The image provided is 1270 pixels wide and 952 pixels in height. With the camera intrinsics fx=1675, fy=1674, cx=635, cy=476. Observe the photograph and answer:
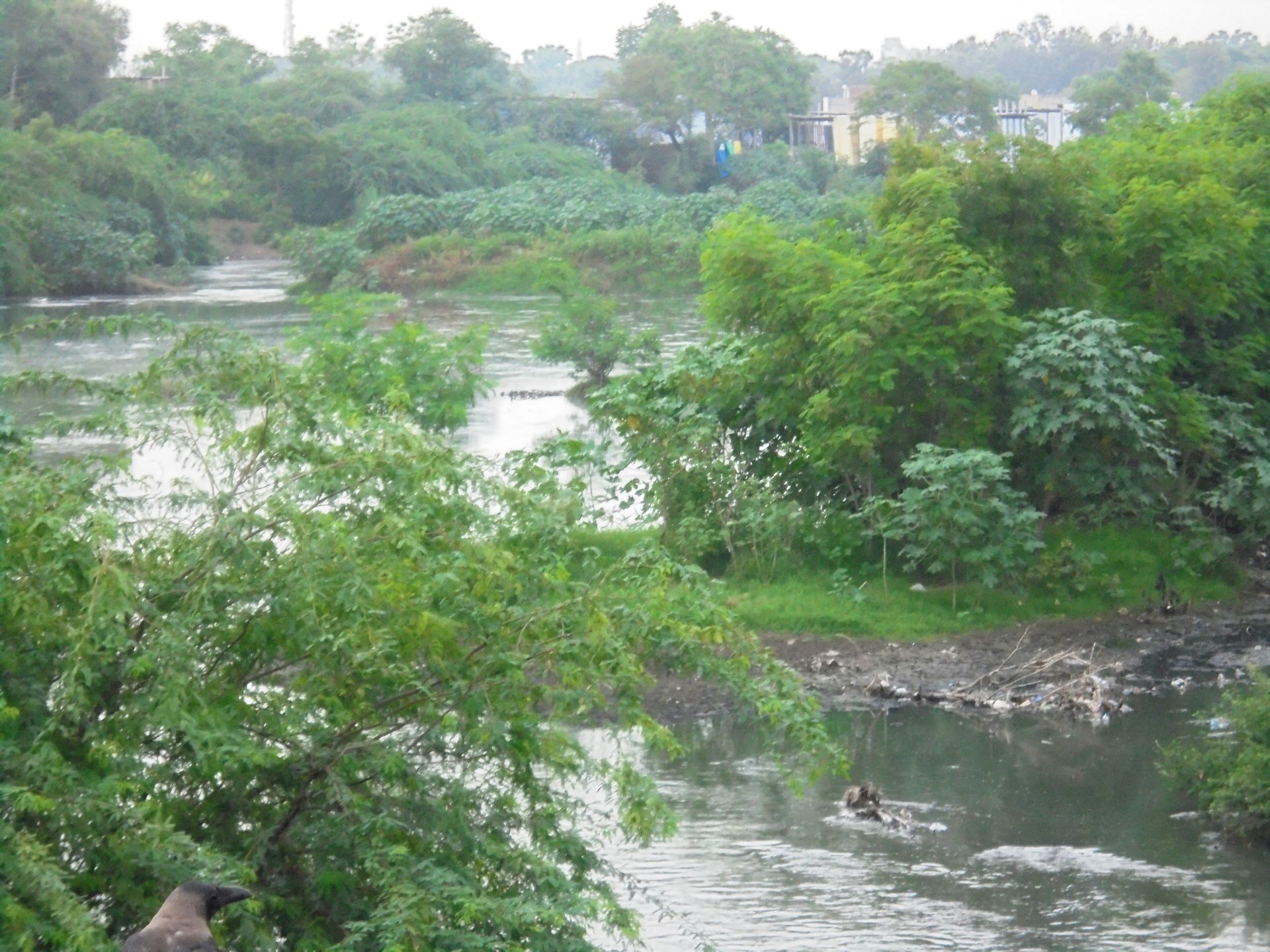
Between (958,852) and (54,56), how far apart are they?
4379cm

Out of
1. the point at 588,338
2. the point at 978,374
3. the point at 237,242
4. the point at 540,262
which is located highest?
the point at 237,242

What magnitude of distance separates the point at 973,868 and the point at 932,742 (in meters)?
2.35

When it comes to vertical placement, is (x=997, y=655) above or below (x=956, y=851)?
above

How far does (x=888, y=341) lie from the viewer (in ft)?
48.9

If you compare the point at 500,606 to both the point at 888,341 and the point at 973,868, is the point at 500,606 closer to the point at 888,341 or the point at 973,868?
the point at 973,868

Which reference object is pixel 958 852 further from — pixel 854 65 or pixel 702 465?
pixel 854 65

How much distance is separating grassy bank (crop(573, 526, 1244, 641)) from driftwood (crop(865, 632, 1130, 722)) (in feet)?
2.88

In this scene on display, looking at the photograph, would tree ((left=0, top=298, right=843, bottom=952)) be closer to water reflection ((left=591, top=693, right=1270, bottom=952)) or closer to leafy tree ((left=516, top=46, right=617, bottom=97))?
water reflection ((left=591, top=693, right=1270, bottom=952))

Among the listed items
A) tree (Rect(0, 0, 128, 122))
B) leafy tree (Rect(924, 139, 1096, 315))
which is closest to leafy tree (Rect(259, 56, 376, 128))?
tree (Rect(0, 0, 128, 122))

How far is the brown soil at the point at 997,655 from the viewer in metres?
13.4

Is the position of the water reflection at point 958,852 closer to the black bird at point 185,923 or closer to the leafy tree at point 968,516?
the leafy tree at point 968,516

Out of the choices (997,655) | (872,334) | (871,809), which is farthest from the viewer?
(872,334)

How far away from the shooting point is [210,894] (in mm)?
4855

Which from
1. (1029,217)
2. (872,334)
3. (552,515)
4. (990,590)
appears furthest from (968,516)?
(552,515)
